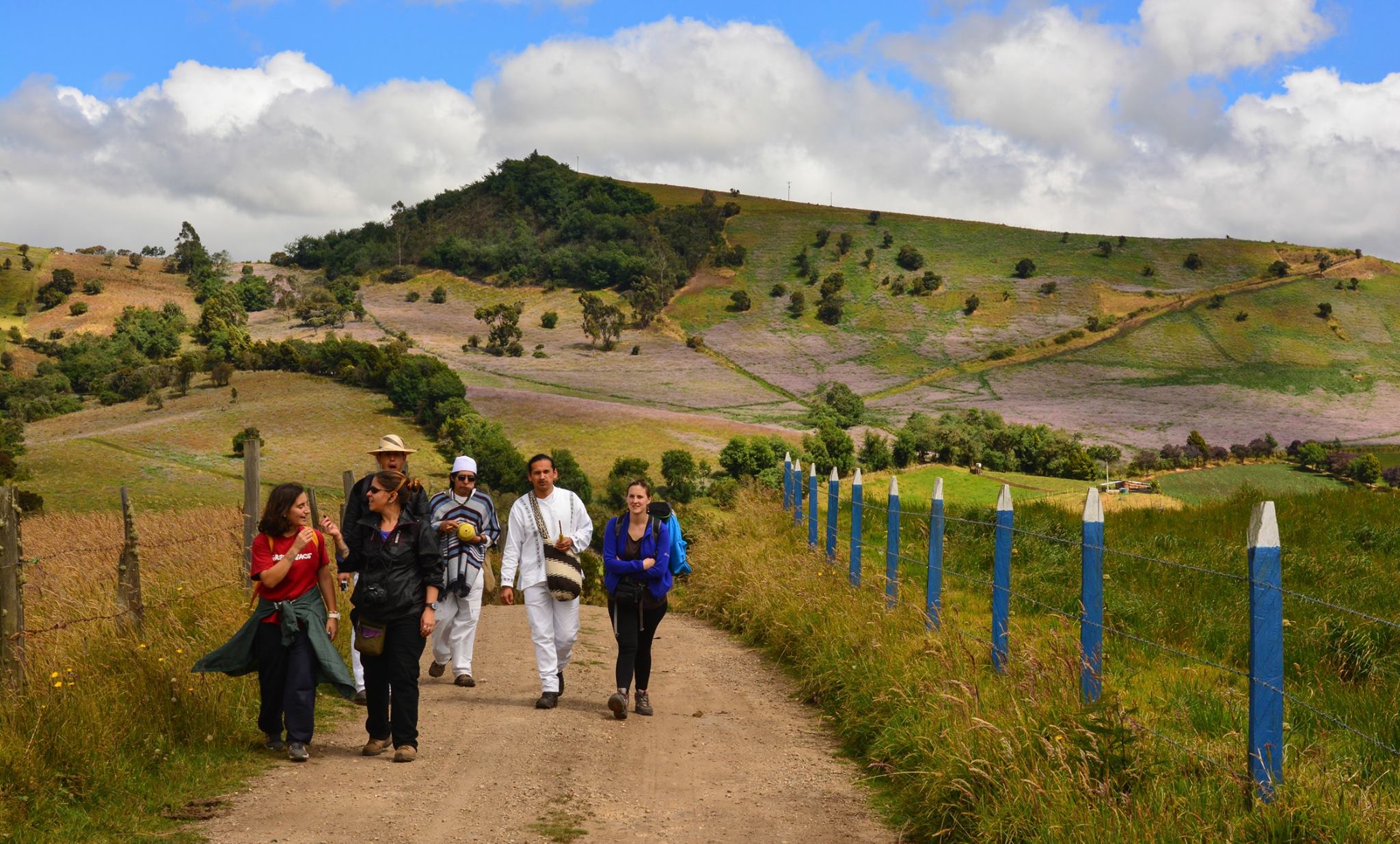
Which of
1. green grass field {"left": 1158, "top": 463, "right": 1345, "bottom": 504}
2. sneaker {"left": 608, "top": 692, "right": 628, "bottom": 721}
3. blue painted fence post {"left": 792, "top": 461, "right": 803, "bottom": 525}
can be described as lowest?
green grass field {"left": 1158, "top": 463, "right": 1345, "bottom": 504}

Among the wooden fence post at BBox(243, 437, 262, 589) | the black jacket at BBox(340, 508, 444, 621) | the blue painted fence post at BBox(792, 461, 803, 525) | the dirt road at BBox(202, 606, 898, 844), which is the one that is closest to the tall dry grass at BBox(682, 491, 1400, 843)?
the dirt road at BBox(202, 606, 898, 844)

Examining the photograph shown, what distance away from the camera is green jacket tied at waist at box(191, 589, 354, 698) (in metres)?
6.79

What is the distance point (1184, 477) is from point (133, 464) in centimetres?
5038

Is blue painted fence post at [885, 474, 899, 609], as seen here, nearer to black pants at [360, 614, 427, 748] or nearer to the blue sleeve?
the blue sleeve

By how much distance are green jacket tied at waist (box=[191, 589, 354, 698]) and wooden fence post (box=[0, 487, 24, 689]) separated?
94cm

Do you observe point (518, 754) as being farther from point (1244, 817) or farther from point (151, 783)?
point (1244, 817)

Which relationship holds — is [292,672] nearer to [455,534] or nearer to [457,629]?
[455,534]

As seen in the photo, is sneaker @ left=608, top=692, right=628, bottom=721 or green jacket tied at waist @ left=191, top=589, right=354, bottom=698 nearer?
green jacket tied at waist @ left=191, top=589, right=354, bottom=698

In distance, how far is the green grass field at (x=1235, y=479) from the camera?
1895 inches

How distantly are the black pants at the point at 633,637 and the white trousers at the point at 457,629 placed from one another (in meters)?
1.34

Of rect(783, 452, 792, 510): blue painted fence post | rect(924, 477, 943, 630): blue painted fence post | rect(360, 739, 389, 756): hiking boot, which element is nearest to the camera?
rect(360, 739, 389, 756): hiking boot

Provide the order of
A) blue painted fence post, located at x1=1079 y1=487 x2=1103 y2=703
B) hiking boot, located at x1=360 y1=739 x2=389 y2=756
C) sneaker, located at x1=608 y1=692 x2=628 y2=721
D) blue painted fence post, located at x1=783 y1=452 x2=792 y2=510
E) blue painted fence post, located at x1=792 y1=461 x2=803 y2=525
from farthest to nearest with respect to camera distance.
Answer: blue painted fence post, located at x1=783 y1=452 x2=792 y2=510 < blue painted fence post, located at x1=792 y1=461 x2=803 y2=525 < sneaker, located at x1=608 y1=692 x2=628 y2=721 < hiking boot, located at x1=360 y1=739 x2=389 y2=756 < blue painted fence post, located at x1=1079 y1=487 x2=1103 y2=703

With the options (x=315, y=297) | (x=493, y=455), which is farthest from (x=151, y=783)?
(x=315, y=297)

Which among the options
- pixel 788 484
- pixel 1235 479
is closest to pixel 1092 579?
pixel 788 484
